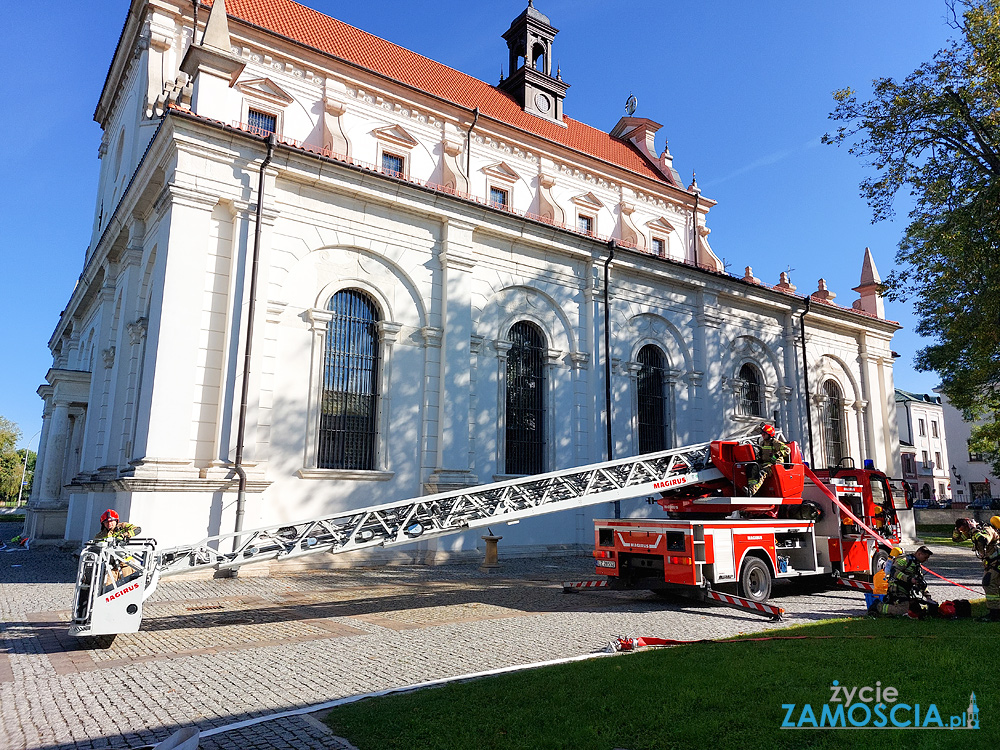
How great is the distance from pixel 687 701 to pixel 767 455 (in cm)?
800

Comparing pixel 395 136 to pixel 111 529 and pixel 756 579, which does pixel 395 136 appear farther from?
pixel 756 579

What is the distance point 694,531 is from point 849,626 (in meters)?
2.45

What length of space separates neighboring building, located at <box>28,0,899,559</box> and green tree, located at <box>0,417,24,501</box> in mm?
58140

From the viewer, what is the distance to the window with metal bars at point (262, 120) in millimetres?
19734

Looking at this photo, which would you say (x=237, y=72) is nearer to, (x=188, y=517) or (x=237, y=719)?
(x=188, y=517)

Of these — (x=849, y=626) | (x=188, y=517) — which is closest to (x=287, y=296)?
(x=188, y=517)

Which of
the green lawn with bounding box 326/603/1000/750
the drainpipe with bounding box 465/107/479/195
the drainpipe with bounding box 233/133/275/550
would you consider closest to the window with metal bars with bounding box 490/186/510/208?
the drainpipe with bounding box 465/107/479/195

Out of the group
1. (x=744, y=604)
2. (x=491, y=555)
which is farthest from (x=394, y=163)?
(x=744, y=604)

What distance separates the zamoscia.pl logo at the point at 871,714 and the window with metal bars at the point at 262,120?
66.4 feet

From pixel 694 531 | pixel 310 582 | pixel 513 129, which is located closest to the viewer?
pixel 694 531

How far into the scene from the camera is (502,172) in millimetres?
24781

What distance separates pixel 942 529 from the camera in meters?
37.8

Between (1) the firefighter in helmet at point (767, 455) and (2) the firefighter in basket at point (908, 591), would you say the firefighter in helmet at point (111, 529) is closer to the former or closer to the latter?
(1) the firefighter in helmet at point (767, 455)

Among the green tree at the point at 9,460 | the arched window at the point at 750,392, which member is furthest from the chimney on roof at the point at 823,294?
the green tree at the point at 9,460
